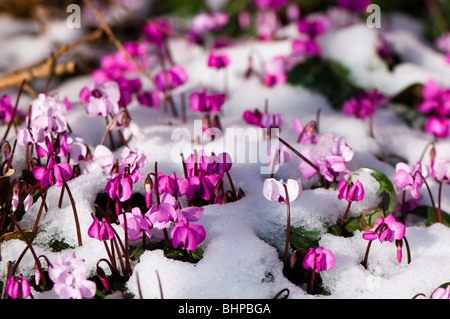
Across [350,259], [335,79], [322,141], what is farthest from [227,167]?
[335,79]

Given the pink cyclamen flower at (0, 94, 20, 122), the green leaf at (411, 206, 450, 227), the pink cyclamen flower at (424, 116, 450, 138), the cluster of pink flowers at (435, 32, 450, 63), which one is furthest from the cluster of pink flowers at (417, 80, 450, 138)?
the pink cyclamen flower at (0, 94, 20, 122)

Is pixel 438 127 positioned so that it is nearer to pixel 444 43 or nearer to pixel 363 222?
pixel 363 222

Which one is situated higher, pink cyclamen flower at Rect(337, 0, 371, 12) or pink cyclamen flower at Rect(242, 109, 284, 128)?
pink cyclamen flower at Rect(337, 0, 371, 12)

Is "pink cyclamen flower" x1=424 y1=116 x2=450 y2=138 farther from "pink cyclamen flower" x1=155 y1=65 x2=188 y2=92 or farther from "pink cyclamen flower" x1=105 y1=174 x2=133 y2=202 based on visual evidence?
"pink cyclamen flower" x1=105 y1=174 x2=133 y2=202

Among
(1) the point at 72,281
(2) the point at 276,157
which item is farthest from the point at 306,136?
(1) the point at 72,281
